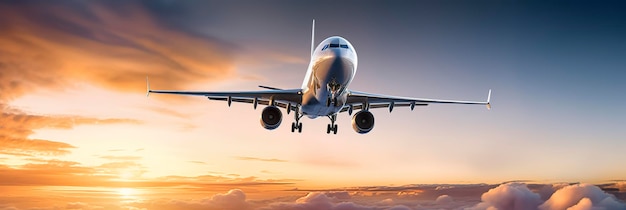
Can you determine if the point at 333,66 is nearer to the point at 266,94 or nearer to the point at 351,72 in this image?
the point at 351,72

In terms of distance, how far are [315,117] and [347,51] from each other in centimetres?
1356

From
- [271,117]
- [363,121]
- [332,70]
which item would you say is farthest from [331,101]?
[271,117]

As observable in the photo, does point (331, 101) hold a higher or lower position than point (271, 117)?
lower

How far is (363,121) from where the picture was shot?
50.5 m

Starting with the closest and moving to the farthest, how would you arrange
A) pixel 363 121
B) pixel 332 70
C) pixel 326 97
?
pixel 332 70 < pixel 326 97 < pixel 363 121

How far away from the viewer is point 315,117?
170 ft

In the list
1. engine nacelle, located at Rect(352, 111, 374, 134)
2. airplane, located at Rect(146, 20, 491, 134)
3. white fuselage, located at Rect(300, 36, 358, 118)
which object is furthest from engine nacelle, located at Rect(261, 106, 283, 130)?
engine nacelle, located at Rect(352, 111, 374, 134)

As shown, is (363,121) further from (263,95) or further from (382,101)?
(263,95)

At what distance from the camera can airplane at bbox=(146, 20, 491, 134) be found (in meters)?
39.5

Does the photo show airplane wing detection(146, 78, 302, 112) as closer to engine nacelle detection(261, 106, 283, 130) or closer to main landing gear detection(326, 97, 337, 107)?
engine nacelle detection(261, 106, 283, 130)

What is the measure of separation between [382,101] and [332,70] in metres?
14.0

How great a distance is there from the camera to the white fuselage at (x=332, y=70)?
128 feet

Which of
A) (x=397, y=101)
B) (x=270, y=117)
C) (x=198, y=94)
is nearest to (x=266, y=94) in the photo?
(x=270, y=117)

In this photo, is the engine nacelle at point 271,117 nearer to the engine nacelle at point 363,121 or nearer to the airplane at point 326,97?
the airplane at point 326,97
